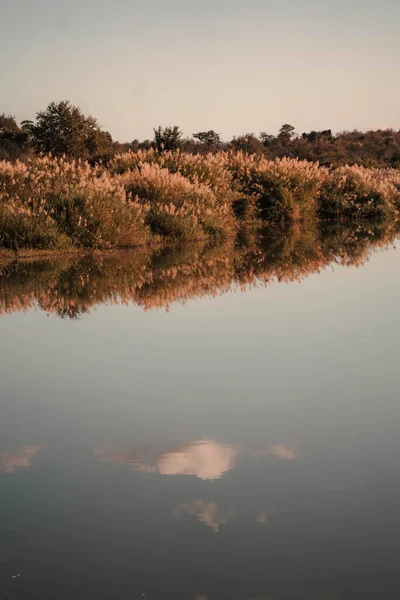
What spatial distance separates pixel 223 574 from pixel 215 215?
2618cm

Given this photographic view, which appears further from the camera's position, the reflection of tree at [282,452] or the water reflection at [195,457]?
the reflection of tree at [282,452]

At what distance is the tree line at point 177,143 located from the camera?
173 feet

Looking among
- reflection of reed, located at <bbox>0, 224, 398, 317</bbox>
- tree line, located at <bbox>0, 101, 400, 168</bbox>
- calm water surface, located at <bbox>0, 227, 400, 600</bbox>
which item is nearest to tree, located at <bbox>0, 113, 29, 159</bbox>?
tree line, located at <bbox>0, 101, 400, 168</bbox>

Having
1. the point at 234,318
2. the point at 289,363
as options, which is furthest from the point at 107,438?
the point at 234,318

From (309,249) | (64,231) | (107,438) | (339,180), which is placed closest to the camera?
(107,438)

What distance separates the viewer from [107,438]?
786 centimetres

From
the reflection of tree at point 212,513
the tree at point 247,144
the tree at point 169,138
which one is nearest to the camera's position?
the reflection of tree at point 212,513

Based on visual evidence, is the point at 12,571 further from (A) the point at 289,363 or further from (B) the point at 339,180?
(B) the point at 339,180

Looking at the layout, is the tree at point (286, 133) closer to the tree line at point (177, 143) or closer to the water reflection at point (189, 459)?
the tree line at point (177, 143)

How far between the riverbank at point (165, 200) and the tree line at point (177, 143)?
349 centimetres

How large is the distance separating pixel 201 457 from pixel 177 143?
36.6m

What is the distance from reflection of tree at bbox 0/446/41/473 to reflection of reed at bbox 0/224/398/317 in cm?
735

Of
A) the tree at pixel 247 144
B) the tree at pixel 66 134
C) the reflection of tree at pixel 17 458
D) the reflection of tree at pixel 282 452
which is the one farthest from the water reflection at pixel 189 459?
the tree at pixel 247 144

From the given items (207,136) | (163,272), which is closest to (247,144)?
(207,136)
